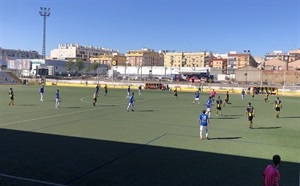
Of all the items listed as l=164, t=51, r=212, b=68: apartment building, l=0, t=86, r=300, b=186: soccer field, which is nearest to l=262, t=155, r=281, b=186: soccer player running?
l=0, t=86, r=300, b=186: soccer field

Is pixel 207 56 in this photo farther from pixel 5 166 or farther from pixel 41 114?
pixel 5 166

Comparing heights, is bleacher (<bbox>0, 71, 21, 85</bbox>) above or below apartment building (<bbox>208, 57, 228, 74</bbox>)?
below

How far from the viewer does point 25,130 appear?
57.1ft

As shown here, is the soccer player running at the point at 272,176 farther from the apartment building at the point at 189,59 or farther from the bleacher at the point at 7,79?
the apartment building at the point at 189,59

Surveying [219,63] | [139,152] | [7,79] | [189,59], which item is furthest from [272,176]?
[189,59]

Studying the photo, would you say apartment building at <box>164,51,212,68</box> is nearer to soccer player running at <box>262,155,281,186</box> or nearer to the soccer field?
the soccer field

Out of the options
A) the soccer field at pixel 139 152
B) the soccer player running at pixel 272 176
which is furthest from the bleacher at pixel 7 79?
the soccer player running at pixel 272 176

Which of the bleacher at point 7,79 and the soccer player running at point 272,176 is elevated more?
the bleacher at point 7,79

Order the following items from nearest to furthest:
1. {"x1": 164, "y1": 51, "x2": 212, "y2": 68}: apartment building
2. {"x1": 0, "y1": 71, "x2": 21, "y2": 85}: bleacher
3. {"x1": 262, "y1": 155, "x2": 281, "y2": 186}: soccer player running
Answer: {"x1": 262, "y1": 155, "x2": 281, "y2": 186}: soccer player running < {"x1": 0, "y1": 71, "x2": 21, "y2": 85}: bleacher < {"x1": 164, "y1": 51, "x2": 212, "y2": 68}: apartment building

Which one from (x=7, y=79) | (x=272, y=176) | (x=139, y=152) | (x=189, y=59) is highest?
(x=189, y=59)

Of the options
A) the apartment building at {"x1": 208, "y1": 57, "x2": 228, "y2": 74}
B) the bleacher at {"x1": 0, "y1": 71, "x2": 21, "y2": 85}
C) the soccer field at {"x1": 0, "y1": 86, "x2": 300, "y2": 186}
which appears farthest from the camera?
the apartment building at {"x1": 208, "y1": 57, "x2": 228, "y2": 74}

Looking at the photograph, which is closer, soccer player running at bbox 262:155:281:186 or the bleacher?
soccer player running at bbox 262:155:281:186

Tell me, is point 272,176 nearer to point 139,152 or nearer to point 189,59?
point 139,152

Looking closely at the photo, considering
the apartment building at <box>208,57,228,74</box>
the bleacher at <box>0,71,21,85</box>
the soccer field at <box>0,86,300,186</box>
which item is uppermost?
the apartment building at <box>208,57,228,74</box>
